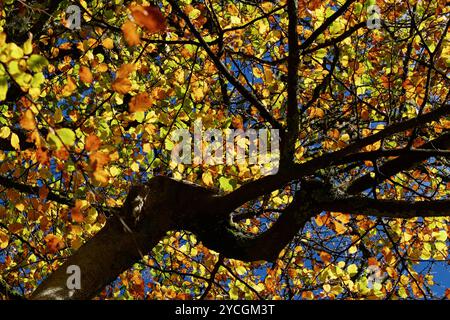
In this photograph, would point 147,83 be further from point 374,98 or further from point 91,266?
point 91,266

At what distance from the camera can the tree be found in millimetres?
4180

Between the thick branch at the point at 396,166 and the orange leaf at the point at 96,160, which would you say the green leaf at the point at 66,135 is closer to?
the orange leaf at the point at 96,160

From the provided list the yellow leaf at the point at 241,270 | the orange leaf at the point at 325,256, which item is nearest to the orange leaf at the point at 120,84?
the yellow leaf at the point at 241,270

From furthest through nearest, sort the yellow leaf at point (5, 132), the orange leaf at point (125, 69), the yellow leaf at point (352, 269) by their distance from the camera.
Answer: the yellow leaf at point (352, 269)
the yellow leaf at point (5, 132)
the orange leaf at point (125, 69)

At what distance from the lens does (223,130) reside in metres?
6.93

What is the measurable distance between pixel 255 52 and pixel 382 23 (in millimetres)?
2835

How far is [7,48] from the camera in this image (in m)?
3.23

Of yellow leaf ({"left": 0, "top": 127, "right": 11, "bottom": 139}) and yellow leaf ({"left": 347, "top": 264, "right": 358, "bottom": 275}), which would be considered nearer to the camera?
yellow leaf ({"left": 0, "top": 127, "right": 11, "bottom": 139})

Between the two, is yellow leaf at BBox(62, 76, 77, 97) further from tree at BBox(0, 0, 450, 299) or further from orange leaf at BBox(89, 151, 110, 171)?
orange leaf at BBox(89, 151, 110, 171)

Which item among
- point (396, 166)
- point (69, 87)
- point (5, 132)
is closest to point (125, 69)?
point (69, 87)

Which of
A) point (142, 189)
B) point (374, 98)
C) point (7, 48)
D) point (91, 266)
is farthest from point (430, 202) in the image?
point (374, 98)

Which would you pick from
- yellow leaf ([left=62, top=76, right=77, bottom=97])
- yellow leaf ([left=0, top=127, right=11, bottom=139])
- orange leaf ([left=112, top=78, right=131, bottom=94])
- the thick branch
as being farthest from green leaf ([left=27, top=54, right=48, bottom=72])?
the thick branch

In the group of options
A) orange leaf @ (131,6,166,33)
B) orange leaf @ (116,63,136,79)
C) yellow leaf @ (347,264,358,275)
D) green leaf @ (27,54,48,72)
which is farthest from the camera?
yellow leaf @ (347,264,358,275)

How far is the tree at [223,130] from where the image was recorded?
4.18m
